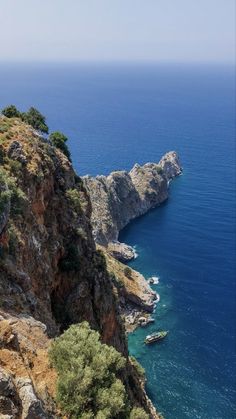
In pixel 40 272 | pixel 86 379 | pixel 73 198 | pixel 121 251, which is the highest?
pixel 73 198

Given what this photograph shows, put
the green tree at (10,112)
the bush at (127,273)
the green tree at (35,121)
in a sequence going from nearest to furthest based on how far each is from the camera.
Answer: the green tree at (10,112), the green tree at (35,121), the bush at (127,273)

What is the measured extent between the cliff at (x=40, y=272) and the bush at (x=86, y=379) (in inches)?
28.6

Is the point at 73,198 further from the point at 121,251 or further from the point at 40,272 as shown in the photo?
the point at 121,251

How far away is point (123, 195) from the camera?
152375 mm

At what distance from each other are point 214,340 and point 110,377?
224 feet

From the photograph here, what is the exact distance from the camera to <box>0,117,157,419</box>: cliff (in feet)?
67.6

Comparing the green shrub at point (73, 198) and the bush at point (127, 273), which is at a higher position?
the green shrub at point (73, 198)

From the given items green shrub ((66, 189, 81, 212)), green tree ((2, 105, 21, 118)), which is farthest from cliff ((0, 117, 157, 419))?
green tree ((2, 105, 21, 118))

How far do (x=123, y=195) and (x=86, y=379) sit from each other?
131 metres

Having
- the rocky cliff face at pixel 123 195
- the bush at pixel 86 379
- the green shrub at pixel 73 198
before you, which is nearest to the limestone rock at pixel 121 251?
the rocky cliff face at pixel 123 195

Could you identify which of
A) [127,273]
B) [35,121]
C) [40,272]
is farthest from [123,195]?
[40,272]

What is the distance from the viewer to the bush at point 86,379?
68.8 ft

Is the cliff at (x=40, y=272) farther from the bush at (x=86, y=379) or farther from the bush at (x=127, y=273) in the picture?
the bush at (x=127, y=273)

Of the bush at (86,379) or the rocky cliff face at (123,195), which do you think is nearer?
the bush at (86,379)
